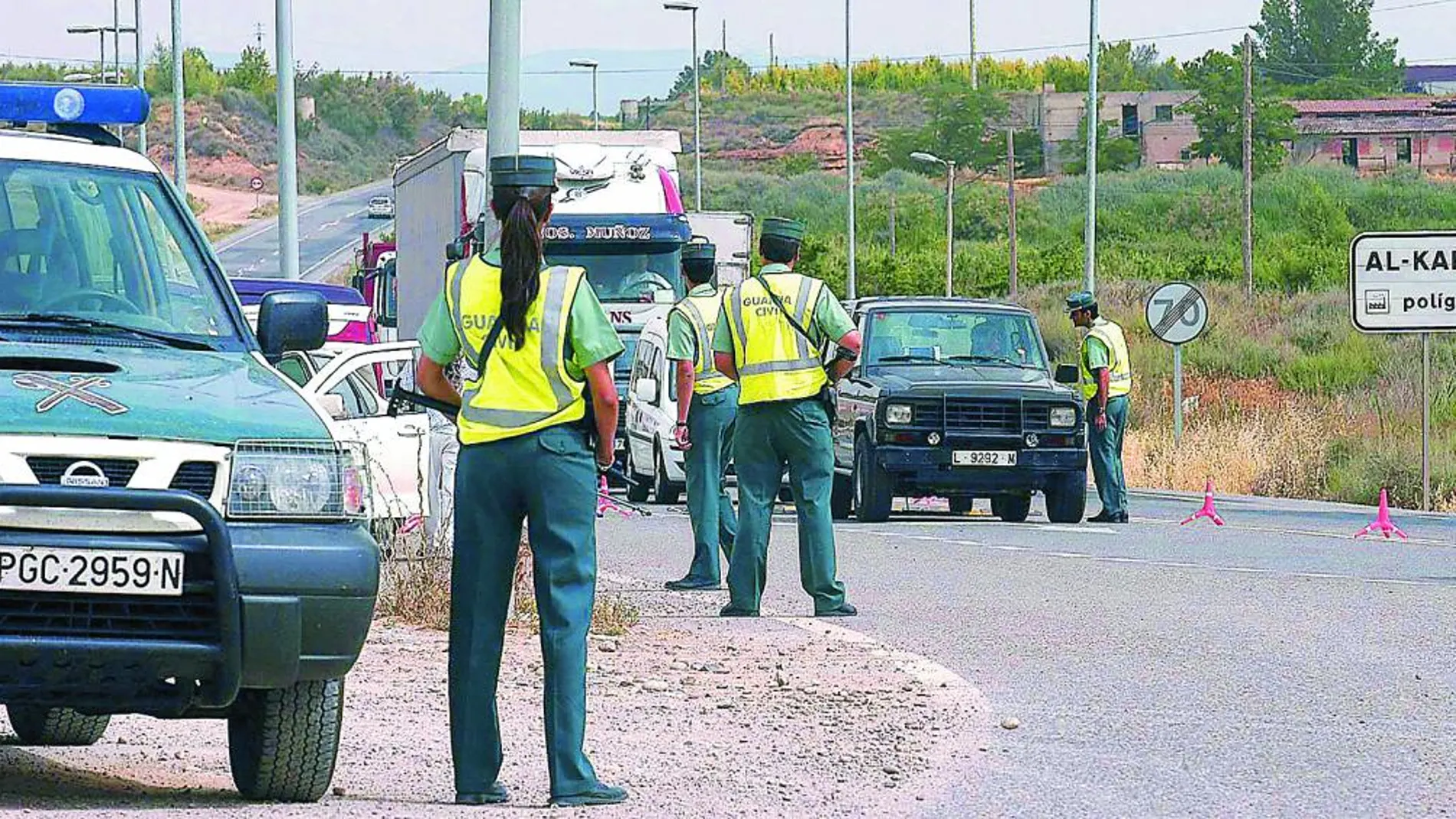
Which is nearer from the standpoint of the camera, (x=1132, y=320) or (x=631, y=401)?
(x=631, y=401)

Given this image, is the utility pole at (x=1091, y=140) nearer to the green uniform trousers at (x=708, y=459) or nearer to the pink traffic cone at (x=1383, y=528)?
the pink traffic cone at (x=1383, y=528)

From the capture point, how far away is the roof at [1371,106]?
116312 millimetres

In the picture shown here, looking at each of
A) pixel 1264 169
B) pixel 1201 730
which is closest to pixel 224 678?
pixel 1201 730

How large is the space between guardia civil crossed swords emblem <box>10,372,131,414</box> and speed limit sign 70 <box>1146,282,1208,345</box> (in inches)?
937

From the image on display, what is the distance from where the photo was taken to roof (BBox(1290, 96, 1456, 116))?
116312mm

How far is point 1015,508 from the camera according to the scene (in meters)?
22.8

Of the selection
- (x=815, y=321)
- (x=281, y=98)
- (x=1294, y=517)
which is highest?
(x=281, y=98)

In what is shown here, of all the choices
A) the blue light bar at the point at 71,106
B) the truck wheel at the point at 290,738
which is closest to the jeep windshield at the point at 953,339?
the blue light bar at the point at 71,106

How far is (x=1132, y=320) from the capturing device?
59.0 meters

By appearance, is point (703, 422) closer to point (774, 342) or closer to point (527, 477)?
point (774, 342)

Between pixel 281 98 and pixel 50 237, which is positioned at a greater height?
pixel 281 98

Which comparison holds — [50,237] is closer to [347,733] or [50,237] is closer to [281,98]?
[347,733]

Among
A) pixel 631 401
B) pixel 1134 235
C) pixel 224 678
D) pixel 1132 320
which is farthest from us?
pixel 1134 235

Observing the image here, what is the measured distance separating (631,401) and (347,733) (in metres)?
16.8
